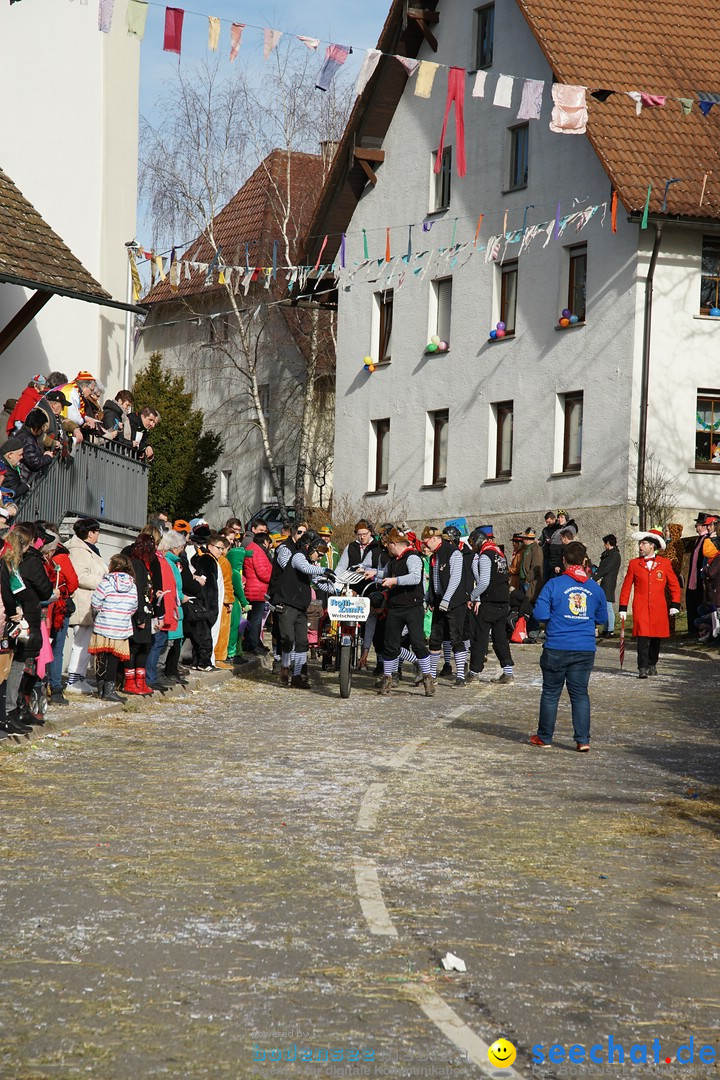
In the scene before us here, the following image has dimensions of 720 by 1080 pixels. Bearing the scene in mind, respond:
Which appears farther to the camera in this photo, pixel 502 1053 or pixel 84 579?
pixel 84 579

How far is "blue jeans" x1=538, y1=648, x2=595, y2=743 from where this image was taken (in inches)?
568

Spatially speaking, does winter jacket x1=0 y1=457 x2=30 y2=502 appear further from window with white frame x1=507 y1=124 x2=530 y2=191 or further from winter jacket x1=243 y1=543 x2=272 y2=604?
window with white frame x1=507 y1=124 x2=530 y2=191

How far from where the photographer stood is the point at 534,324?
37.4 m

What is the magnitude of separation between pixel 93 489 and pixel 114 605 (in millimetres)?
6082

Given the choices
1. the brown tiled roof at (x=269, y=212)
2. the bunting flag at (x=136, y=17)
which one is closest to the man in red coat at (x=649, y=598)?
the bunting flag at (x=136, y=17)

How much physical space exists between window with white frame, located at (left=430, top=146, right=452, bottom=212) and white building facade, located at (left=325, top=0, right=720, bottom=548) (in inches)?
2.7

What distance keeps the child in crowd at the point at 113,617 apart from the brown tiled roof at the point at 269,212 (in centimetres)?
3290

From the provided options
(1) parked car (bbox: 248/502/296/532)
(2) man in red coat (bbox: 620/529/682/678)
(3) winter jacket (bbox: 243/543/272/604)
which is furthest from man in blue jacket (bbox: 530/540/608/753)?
(1) parked car (bbox: 248/502/296/532)

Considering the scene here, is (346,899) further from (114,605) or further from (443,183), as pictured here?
(443,183)

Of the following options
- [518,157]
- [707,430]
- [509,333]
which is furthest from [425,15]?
[707,430]

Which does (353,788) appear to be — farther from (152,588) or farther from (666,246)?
(666,246)

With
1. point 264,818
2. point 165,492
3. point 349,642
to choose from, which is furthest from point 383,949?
point 165,492

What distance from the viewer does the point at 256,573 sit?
21656mm

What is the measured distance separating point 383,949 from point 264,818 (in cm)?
321
